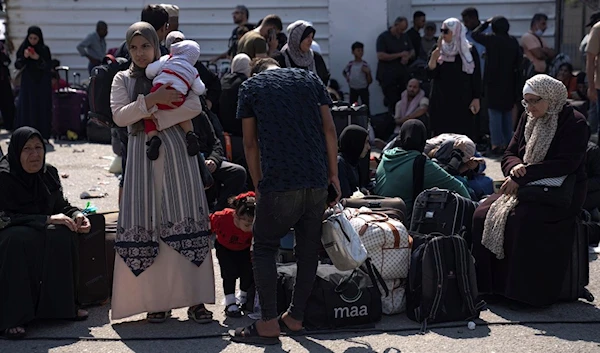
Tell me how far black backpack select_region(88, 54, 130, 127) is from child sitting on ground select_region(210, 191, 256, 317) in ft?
3.26

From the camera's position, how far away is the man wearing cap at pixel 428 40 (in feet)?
47.6

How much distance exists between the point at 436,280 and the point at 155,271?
1679mm

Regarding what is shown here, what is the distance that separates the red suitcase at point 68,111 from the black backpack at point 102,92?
24.9 feet

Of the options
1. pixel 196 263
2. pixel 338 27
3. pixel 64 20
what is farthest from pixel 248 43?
pixel 64 20

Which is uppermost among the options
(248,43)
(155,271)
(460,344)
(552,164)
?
(248,43)

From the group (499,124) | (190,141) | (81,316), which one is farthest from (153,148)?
(499,124)

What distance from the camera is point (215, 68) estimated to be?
15133mm

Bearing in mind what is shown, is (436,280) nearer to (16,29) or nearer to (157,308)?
(157,308)

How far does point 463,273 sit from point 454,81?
17.8 ft

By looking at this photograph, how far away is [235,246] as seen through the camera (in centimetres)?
596

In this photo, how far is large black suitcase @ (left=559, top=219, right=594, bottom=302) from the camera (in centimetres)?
611

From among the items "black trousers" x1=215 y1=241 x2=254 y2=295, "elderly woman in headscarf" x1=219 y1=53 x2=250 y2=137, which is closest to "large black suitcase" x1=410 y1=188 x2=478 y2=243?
"black trousers" x1=215 y1=241 x2=254 y2=295

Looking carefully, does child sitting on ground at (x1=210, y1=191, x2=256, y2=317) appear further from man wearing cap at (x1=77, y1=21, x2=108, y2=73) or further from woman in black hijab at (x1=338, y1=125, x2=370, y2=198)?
man wearing cap at (x1=77, y1=21, x2=108, y2=73)

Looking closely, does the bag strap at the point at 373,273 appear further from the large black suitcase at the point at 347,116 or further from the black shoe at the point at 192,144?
the large black suitcase at the point at 347,116
